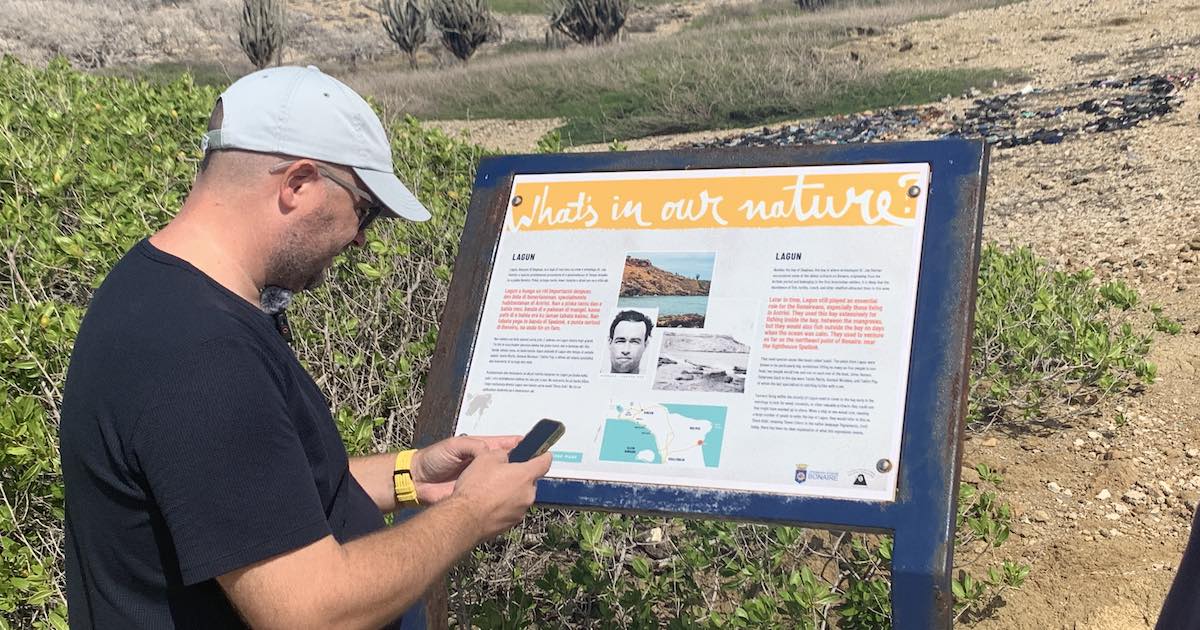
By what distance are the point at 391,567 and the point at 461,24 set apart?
71.0 ft

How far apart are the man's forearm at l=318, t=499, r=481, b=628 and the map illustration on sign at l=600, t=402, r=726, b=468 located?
0.54 metres

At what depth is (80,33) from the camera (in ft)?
92.6

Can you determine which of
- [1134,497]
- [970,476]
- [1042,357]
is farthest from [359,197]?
[1042,357]

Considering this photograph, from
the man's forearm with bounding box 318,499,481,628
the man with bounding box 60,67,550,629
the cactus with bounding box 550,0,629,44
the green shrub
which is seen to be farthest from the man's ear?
the cactus with bounding box 550,0,629,44

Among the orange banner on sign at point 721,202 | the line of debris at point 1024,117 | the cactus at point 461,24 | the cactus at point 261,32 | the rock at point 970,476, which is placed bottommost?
the rock at point 970,476

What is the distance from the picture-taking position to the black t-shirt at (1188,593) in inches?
58.1

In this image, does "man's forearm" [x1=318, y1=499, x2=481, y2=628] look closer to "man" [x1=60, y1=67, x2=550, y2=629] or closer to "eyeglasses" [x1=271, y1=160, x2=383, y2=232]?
"man" [x1=60, y1=67, x2=550, y2=629]

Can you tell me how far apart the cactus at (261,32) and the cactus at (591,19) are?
215 inches

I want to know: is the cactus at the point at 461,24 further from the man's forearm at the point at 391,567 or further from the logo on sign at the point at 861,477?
the man's forearm at the point at 391,567

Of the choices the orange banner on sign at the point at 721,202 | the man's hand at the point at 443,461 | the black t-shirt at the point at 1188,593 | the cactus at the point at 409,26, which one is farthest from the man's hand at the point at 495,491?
the cactus at the point at 409,26

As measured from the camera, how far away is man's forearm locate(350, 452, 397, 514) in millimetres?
2348

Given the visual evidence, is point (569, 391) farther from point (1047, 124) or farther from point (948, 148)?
point (1047, 124)

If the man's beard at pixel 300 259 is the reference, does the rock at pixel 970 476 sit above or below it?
below

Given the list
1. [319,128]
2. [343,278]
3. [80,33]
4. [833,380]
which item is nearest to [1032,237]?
[343,278]
